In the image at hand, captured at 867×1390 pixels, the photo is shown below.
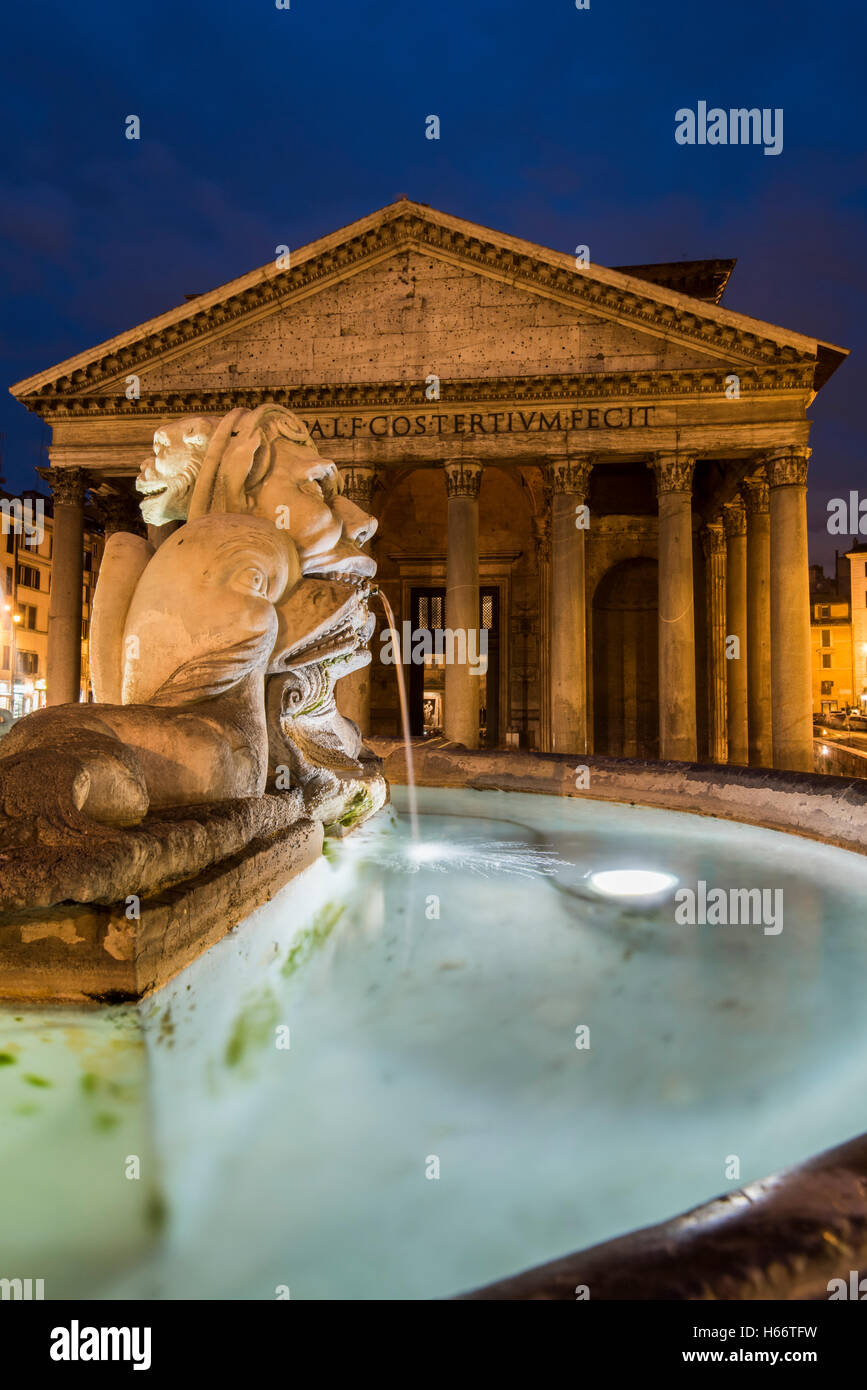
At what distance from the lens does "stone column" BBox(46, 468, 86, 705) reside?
1783 centimetres

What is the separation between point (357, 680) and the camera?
16688 mm

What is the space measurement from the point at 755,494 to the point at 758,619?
3022 mm

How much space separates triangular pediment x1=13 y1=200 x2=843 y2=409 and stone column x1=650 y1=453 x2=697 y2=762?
7.39 feet

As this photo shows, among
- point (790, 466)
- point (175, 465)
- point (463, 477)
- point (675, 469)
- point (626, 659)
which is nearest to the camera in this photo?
point (175, 465)

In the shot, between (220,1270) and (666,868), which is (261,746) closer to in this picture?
(220,1270)

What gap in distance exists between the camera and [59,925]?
145cm

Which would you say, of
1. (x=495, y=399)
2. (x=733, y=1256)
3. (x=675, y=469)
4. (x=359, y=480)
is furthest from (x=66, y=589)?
(x=733, y=1256)

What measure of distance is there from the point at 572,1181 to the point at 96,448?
779 inches

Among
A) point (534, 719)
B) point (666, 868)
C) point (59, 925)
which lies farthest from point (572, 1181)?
point (534, 719)
